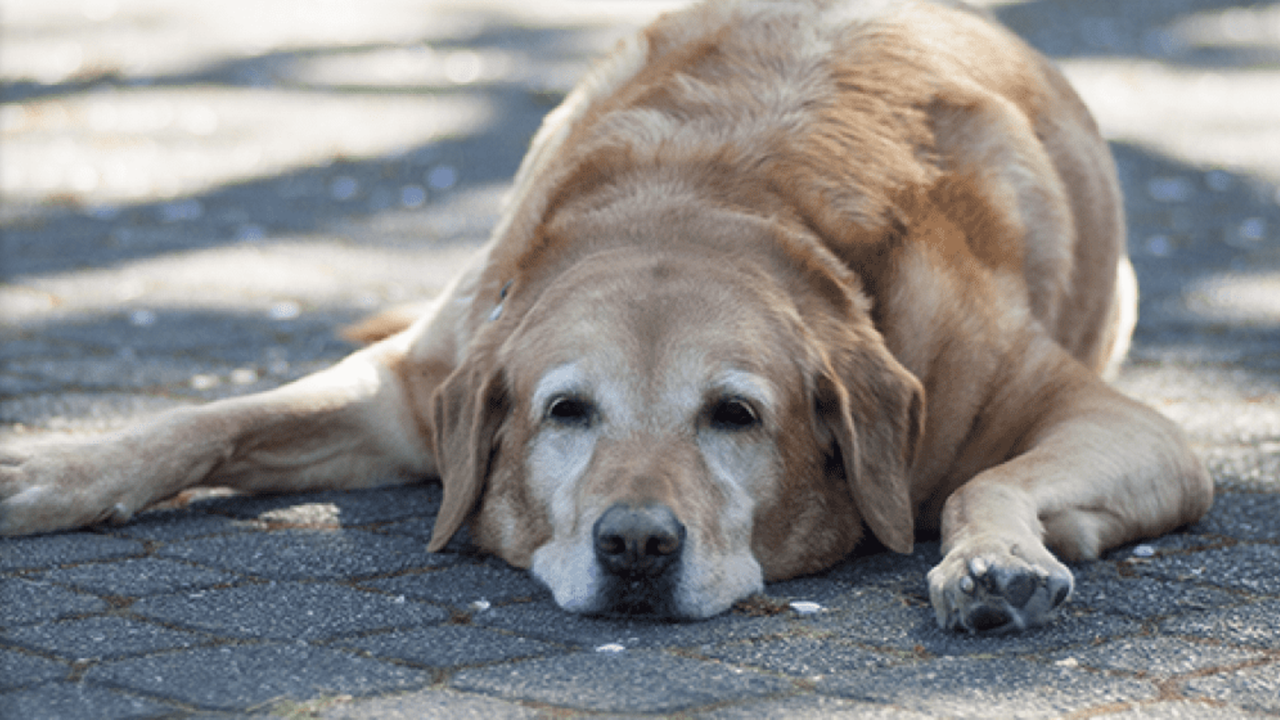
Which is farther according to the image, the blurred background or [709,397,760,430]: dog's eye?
the blurred background

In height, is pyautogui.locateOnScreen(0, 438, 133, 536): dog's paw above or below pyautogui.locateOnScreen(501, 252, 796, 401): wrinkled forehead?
below

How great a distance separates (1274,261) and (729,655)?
494 centimetres

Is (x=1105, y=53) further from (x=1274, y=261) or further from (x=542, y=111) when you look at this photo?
(x=1274, y=261)

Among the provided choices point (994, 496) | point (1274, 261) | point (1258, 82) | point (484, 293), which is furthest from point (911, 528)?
point (1258, 82)

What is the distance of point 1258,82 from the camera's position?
11.0 meters

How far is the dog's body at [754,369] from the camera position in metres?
3.07

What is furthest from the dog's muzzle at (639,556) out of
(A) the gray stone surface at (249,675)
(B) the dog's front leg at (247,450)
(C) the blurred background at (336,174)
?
(C) the blurred background at (336,174)

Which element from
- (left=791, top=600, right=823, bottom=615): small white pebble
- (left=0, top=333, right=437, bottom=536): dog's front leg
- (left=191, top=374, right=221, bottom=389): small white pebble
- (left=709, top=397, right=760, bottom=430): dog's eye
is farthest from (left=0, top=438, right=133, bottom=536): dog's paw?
(left=791, top=600, right=823, bottom=615): small white pebble

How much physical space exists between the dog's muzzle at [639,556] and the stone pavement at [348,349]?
7 centimetres

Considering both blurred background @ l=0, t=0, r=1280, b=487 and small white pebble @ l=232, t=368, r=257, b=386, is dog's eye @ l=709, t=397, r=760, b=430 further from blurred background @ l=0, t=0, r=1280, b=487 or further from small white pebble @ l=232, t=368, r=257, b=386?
small white pebble @ l=232, t=368, r=257, b=386

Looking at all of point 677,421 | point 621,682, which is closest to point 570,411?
point 677,421

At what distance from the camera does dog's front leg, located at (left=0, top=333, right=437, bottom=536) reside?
3.41 meters

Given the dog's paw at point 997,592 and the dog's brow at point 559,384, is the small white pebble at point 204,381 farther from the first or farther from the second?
the dog's paw at point 997,592

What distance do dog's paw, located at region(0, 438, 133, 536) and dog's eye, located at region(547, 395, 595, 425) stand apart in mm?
1052
